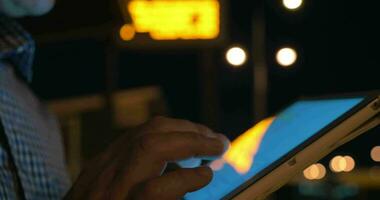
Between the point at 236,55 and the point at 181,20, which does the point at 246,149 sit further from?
the point at 236,55

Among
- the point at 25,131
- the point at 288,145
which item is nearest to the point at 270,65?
the point at 25,131

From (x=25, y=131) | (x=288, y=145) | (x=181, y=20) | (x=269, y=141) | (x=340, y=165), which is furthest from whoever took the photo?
(x=340, y=165)

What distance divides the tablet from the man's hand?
0.05 m

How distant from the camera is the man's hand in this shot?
3.03 feet

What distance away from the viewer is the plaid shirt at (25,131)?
1235mm

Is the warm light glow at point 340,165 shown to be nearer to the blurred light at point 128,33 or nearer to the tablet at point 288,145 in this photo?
the blurred light at point 128,33

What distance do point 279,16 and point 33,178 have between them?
A: 11.7 m

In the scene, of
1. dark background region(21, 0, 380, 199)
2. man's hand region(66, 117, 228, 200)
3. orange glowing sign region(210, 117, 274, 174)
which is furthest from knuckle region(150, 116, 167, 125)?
dark background region(21, 0, 380, 199)

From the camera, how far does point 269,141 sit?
1.17 meters

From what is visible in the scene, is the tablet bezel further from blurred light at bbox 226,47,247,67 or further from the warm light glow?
the warm light glow

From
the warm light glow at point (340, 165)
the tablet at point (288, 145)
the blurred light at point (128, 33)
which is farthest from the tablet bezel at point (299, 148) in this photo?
the warm light glow at point (340, 165)

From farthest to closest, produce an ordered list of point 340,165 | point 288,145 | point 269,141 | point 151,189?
point 340,165 < point 269,141 < point 288,145 < point 151,189

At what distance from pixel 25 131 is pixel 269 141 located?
1.21 feet

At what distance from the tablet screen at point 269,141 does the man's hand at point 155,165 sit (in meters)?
0.06
